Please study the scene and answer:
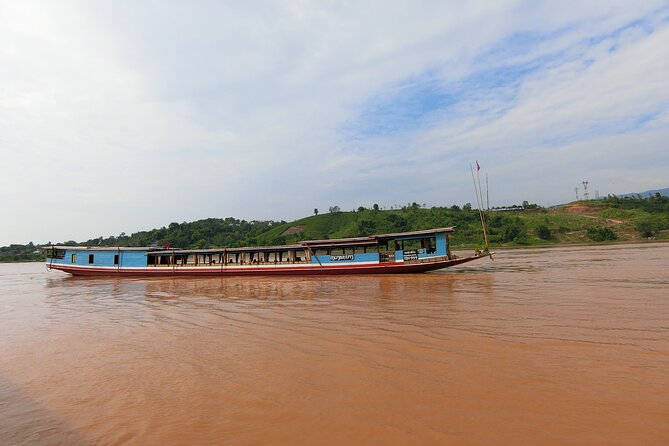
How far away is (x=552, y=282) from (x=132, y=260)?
1368 inches

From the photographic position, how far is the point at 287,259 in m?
32.0

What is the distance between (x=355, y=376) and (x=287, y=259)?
2604 centimetres

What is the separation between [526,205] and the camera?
92.5 m

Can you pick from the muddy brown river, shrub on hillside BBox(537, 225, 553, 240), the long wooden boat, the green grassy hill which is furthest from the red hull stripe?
shrub on hillside BBox(537, 225, 553, 240)

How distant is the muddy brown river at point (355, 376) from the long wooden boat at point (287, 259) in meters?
13.8

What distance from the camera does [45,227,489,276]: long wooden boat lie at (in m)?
27.0

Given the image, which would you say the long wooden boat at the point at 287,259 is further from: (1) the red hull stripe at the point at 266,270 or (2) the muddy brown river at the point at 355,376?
(2) the muddy brown river at the point at 355,376

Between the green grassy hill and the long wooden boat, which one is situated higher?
the green grassy hill

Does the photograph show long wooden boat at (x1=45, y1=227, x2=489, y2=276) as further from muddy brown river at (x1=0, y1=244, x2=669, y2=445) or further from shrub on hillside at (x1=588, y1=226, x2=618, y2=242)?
shrub on hillside at (x1=588, y1=226, x2=618, y2=242)

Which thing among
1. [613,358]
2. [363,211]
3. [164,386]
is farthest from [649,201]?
[164,386]

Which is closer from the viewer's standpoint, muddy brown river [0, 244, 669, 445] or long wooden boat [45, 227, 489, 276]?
muddy brown river [0, 244, 669, 445]

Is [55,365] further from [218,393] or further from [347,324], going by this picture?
[347,324]

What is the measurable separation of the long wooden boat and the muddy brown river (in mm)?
13788

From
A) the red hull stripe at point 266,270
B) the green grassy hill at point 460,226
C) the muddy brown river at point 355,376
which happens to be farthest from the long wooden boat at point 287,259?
the green grassy hill at point 460,226
